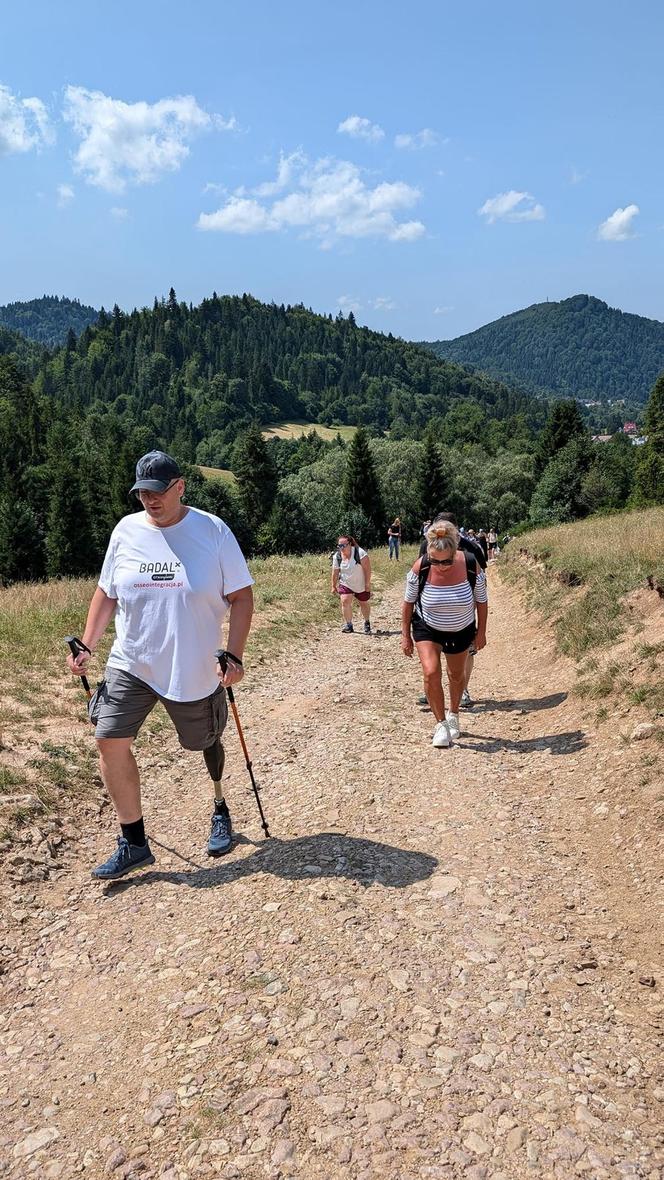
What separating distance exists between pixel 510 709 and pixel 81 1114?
6.54 meters

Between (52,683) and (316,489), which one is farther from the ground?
(316,489)

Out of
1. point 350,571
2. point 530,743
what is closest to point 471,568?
point 530,743

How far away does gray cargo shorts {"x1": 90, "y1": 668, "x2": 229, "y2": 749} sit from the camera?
14.6 feet

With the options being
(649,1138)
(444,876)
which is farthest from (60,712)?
(649,1138)

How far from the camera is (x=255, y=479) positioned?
7700 cm

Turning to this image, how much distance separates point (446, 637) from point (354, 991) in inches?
162

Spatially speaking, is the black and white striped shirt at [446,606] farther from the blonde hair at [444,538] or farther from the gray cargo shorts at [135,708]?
the gray cargo shorts at [135,708]

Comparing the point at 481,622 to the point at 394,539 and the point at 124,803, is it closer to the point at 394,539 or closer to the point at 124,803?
the point at 124,803

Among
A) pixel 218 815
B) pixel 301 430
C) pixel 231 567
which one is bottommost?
pixel 218 815

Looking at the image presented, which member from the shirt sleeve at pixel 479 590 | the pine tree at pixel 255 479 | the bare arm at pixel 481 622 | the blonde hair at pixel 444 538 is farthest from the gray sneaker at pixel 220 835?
the pine tree at pixel 255 479

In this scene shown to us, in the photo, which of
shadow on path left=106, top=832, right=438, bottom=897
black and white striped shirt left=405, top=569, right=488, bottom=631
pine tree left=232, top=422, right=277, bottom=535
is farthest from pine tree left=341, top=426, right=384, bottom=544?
shadow on path left=106, top=832, right=438, bottom=897

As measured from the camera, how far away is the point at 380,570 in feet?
84.4

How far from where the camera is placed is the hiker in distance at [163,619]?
14.3 feet

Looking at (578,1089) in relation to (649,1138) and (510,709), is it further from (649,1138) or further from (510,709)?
(510,709)
